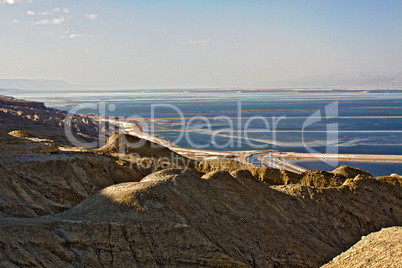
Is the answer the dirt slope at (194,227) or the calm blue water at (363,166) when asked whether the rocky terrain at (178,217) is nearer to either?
the dirt slope at (194,227)

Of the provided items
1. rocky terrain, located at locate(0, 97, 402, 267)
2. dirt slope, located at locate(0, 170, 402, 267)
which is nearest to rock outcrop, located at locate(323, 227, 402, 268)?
rocky terrain, located at locate(0, 97, 402, 267)

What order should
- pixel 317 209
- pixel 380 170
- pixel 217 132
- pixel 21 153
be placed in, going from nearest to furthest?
1. pixel 317 209
2. pixel 21 153
3. pixel 380 170
4. pixel 217 132

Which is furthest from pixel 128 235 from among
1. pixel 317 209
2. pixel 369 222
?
pixel 369 222

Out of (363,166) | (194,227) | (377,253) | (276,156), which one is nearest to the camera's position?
(377,253)

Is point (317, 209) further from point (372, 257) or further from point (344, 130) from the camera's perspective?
point (344, 130)

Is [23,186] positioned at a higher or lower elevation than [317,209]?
higher

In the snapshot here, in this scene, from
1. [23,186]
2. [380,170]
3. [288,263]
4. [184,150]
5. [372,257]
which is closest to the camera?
[372,257]

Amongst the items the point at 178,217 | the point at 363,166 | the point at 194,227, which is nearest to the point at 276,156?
the point at 363,166

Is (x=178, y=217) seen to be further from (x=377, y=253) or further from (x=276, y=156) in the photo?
(x=276, y=156)
